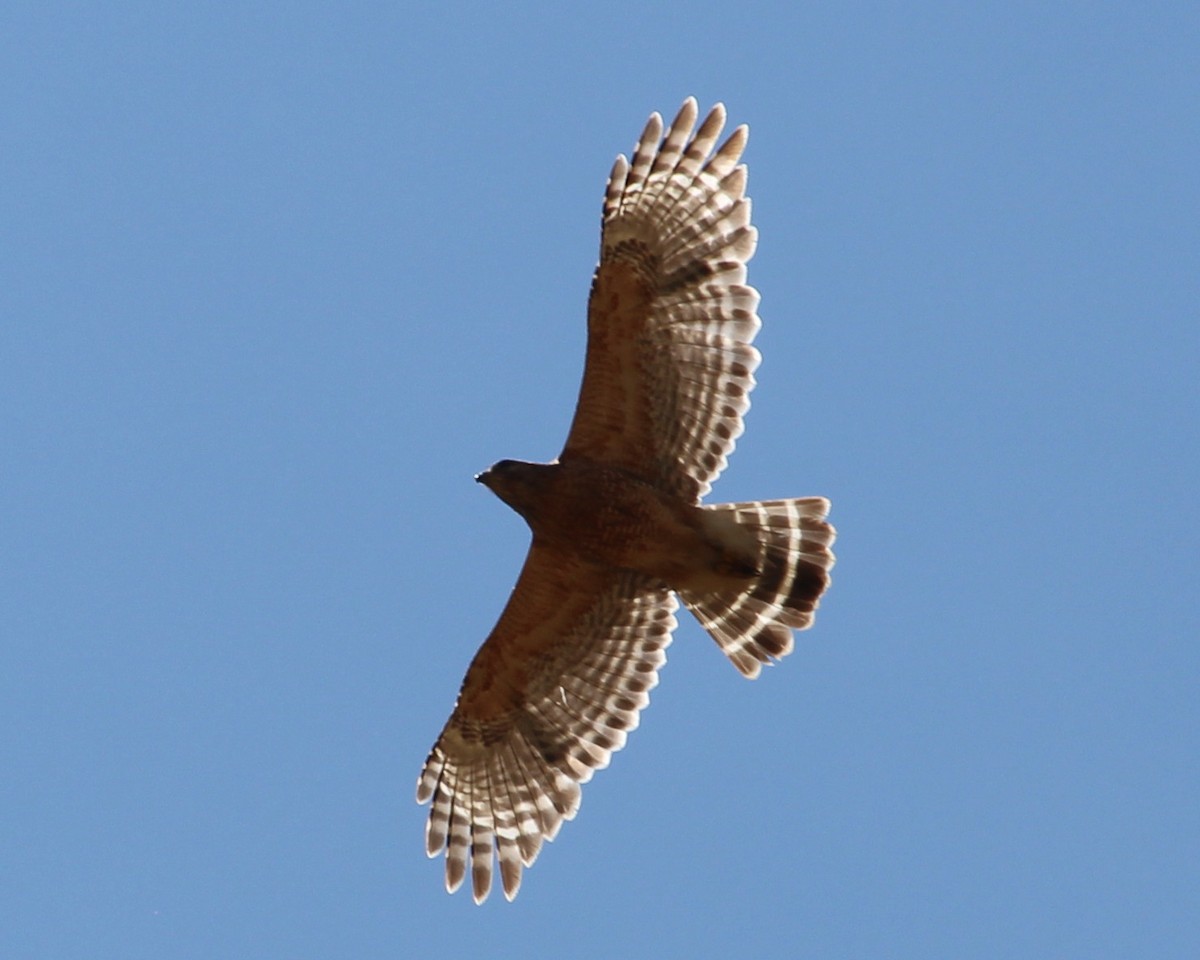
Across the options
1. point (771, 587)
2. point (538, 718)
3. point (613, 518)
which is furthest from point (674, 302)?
point (538, 718)

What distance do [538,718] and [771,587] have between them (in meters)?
1.83

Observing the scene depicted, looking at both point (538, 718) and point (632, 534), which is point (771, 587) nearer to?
point (632, 534)

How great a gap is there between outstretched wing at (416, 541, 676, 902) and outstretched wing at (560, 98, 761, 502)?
1100 mm

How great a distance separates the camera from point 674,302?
12.7 m

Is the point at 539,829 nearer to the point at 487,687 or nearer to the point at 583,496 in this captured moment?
the point at 487,687

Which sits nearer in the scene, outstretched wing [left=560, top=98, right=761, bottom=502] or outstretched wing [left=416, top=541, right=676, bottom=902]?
outstretched wing [left=560, top=98, right=761, bottom=502]

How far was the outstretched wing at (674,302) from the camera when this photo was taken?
1262cm

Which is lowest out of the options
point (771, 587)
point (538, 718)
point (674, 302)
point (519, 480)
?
point (538, 718)

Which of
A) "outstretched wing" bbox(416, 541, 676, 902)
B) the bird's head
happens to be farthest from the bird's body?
"outstretched wing" bbox(416, 541, 676, 902)

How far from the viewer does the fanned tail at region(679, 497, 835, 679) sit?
1294cm

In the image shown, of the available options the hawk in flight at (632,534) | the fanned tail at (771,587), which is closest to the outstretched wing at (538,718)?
the hawk in flight at (632,534)

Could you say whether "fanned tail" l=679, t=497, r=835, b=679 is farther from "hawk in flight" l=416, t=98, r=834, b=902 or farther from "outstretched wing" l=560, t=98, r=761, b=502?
"outstretched wing" l=560, t=98, r=761, b=502

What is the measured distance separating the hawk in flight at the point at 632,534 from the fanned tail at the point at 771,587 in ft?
0.04

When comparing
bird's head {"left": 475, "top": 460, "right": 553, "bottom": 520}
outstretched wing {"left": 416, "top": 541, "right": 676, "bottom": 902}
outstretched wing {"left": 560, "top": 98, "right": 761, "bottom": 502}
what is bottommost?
outstretched wing {"left": 416, "top": 541, "right": 676, "bottom": 902}
